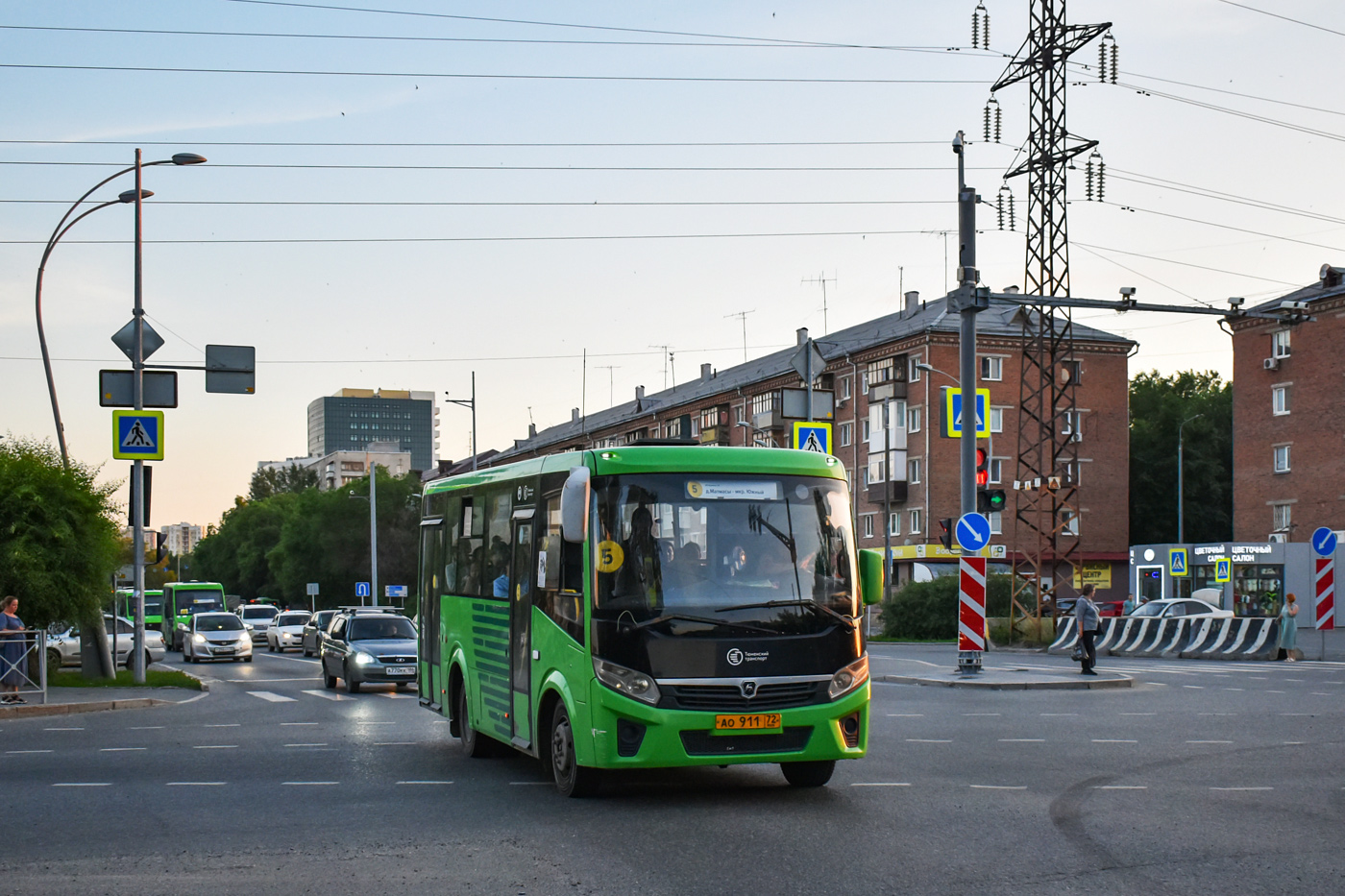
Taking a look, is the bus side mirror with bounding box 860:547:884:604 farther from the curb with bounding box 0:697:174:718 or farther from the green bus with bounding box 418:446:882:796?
the curb with bounding box 0:697:174:718

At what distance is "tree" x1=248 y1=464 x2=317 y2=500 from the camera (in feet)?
561

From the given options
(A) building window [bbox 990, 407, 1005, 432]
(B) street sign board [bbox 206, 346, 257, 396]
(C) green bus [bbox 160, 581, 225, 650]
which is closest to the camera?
(B) street sign board [bbox 206, 346, 257, 396]

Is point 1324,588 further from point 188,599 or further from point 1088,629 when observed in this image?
point 188,599

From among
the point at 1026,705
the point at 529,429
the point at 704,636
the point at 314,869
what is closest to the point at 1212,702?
the point at 1026,705

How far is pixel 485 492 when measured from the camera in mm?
13875

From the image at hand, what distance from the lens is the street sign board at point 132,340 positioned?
27250mm

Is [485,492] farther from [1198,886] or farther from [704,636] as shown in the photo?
[1198,886]

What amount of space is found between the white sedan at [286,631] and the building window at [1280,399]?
133 ft

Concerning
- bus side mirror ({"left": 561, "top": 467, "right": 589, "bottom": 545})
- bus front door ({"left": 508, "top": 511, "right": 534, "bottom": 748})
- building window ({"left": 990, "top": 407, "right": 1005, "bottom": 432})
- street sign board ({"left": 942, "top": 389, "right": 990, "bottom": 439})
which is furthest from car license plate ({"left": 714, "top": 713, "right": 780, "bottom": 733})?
building window ({"left": 990, "top": 407, "right": 1005, "bottom": 432})

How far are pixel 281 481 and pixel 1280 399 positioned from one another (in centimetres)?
13538

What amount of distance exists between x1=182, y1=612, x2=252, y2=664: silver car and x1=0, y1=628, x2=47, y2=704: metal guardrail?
2038 cm

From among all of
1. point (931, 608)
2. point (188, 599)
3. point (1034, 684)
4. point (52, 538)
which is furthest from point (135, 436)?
point (188, 599)

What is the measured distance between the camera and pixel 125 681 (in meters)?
27.2

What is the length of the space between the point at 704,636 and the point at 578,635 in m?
0.95
